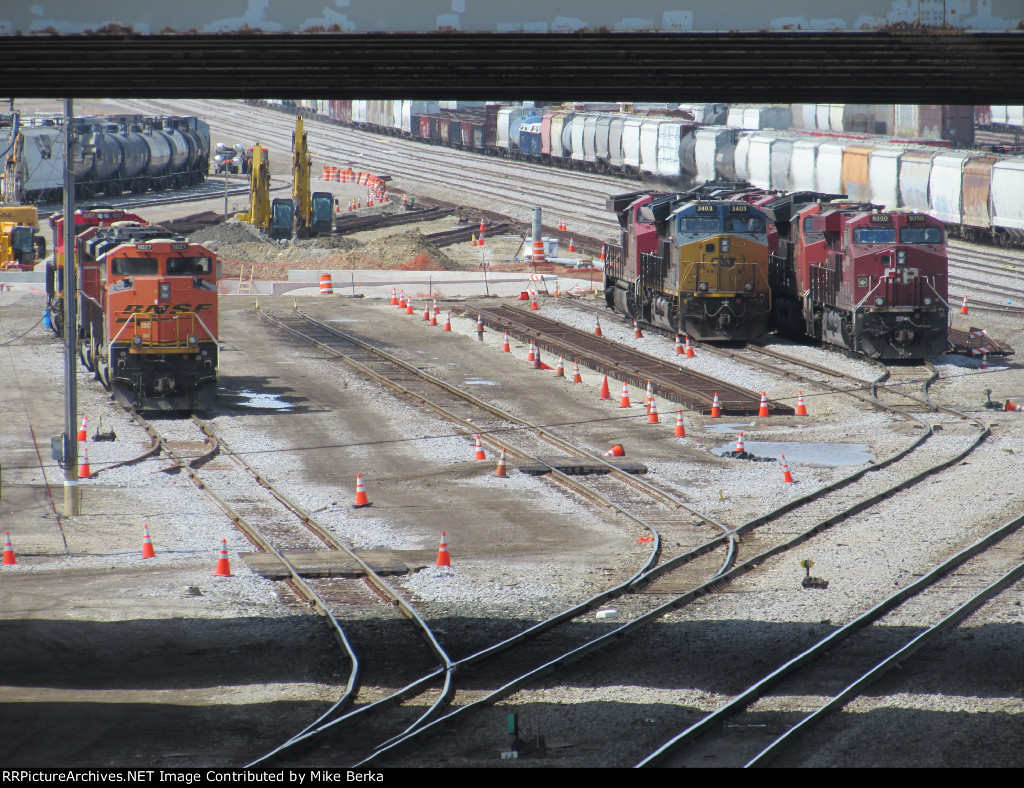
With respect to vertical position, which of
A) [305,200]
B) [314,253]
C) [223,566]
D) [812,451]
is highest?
[305,200]

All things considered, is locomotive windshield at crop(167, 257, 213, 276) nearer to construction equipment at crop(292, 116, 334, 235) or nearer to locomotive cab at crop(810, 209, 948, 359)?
locomotive cab at crop(810, 209, 948, 359)

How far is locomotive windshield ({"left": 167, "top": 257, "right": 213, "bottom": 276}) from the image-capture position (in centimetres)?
2503

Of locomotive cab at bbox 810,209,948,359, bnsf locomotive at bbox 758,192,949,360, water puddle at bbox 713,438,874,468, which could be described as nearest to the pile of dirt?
bnsf locomotive at bbox 758,192,949,360

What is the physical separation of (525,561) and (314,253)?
3488 cm

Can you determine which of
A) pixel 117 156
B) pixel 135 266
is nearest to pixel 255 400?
pixel 135 266

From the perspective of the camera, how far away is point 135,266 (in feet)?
81.5

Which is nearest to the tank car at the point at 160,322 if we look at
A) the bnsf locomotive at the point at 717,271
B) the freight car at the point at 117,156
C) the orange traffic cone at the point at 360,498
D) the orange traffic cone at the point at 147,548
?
the orange traffic cone at the point at 360,498

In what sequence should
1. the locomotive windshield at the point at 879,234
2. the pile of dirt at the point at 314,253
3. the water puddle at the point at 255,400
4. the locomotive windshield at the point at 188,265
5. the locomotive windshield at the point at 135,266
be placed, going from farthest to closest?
the pile of dirt at the point at 314,253, the locomotive windshield at the point at 879,234, the water puddle at the point at 255,400, the locomotive windshield at the point at 188,265, the locomotive windshield at the point at 135,266

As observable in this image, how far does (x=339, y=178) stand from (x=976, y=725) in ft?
222

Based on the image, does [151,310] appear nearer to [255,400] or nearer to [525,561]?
[255,400]

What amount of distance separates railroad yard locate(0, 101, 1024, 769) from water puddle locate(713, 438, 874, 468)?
102 millimetres

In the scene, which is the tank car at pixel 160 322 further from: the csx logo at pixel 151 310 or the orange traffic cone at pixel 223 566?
the orange traffic cone at pixel 223 566

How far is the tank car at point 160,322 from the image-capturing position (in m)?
24.8

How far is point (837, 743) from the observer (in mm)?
10961
